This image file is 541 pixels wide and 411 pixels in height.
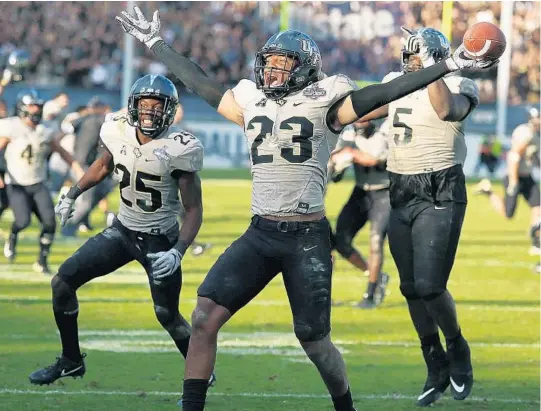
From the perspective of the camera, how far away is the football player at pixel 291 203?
16.3 ft

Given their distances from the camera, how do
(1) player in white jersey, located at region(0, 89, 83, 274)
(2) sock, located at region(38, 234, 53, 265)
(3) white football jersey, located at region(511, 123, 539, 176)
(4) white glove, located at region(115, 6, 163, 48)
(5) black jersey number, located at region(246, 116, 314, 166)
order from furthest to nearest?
(3) white football jersey, located at region(511, 123, 539, 176)
(1) player in white jersey, located at region(0, 89, 83, 274)
(2) sock, located at region(38, 234, 53, 265)
(4) white glove, located at region(115, 6, 163, 48)
(5) black jersey number, located at region(246, 116, 314, 166)

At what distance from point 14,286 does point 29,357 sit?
3.12m

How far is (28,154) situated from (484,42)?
23.0ft

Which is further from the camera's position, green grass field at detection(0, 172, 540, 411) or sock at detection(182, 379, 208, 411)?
green grass field at detection(0, 172, 540, 411)

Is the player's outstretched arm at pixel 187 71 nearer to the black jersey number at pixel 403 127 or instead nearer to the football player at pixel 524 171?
the black jersey number at pixel 403 127

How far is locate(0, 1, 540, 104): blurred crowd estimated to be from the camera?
2658cm

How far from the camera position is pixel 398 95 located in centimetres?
485

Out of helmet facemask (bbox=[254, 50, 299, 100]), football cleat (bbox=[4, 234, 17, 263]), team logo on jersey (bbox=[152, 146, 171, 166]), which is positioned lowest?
football cleat (bbox=[4, 234, 17, 263])

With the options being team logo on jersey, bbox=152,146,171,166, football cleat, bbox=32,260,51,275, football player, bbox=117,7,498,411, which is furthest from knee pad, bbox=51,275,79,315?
football cleat, bbox=32,260,51,275

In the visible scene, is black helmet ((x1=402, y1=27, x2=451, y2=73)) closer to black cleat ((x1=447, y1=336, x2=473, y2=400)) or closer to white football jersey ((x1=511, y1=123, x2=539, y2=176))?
black cleat ((x1=447, y1=336, x2=473, y2=400))

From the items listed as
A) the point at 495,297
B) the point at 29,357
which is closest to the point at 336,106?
the point at 29,357

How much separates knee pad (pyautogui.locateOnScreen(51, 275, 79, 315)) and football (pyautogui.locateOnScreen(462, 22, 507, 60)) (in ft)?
7.78

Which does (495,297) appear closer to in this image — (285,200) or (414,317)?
(414,317)

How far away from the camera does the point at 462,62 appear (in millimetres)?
4699
